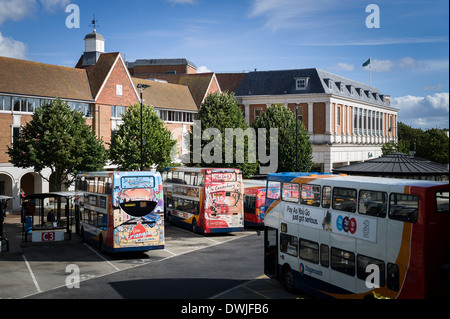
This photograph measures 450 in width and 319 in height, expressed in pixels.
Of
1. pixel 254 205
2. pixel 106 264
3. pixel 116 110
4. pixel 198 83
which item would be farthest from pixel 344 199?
pixel 198 83

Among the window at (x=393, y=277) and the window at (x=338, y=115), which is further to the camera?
the window at (x=338, y=115)

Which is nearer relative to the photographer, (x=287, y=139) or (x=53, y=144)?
(x=53, y=144)

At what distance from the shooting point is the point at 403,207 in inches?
486

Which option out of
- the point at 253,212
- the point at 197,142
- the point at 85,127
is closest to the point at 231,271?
the point at 253,212

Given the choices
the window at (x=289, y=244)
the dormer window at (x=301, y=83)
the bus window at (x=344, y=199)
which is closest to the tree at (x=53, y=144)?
the window at (x=289, y=244)

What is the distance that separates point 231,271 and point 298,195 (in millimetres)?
5716

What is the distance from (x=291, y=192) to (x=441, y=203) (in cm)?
658

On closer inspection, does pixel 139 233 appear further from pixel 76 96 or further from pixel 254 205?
pixel 76 96

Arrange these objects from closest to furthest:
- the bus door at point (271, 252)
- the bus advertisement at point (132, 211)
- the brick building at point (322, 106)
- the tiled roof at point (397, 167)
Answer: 1. the bus door at point (271, 252)
2. the bus advertisement at point (132, 211)
3. the tiled roof at point (397, 167)
4. the brick building at point (322, 106)

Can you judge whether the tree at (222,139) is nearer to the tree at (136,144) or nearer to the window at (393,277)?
the tree at (136,144)

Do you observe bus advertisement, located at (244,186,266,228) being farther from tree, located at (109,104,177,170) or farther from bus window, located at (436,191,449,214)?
bus window, located at (436,191,449,214)

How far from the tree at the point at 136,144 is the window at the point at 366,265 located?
35768 mm

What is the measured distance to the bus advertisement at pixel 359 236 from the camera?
11.6m
